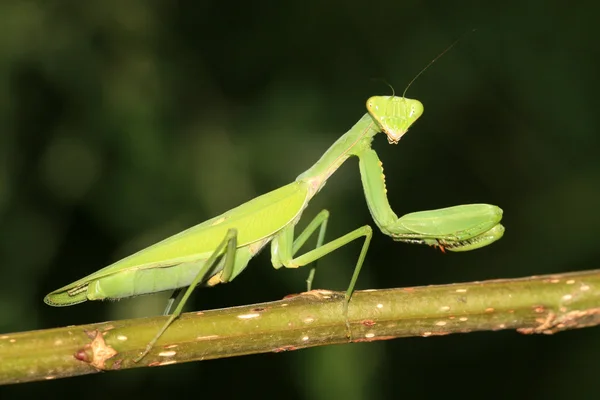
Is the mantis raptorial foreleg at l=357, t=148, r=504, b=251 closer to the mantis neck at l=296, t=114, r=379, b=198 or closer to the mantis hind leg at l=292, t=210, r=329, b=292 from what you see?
the mantis neck at l=296, t=114, r=379, b=198

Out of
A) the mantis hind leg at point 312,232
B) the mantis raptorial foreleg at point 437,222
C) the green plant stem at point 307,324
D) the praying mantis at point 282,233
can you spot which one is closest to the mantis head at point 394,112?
the praying mantis at point 282,233

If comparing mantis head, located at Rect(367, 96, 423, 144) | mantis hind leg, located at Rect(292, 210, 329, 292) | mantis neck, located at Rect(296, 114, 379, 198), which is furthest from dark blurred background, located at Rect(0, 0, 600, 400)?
mantis head, located at Rect(367, 96, 423, 144)

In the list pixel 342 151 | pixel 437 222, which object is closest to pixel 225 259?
pixel 342 151

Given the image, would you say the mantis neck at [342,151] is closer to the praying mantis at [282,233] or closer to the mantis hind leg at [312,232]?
the praying mantis at [282,233]

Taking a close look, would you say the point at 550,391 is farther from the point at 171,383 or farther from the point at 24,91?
the point at 24,91

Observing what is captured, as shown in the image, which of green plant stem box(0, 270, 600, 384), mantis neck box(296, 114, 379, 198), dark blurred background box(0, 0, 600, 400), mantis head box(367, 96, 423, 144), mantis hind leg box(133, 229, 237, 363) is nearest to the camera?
green plant stem box(0, 270, 600, 384)

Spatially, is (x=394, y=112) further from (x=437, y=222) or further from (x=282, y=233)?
(x=282, y=233)
